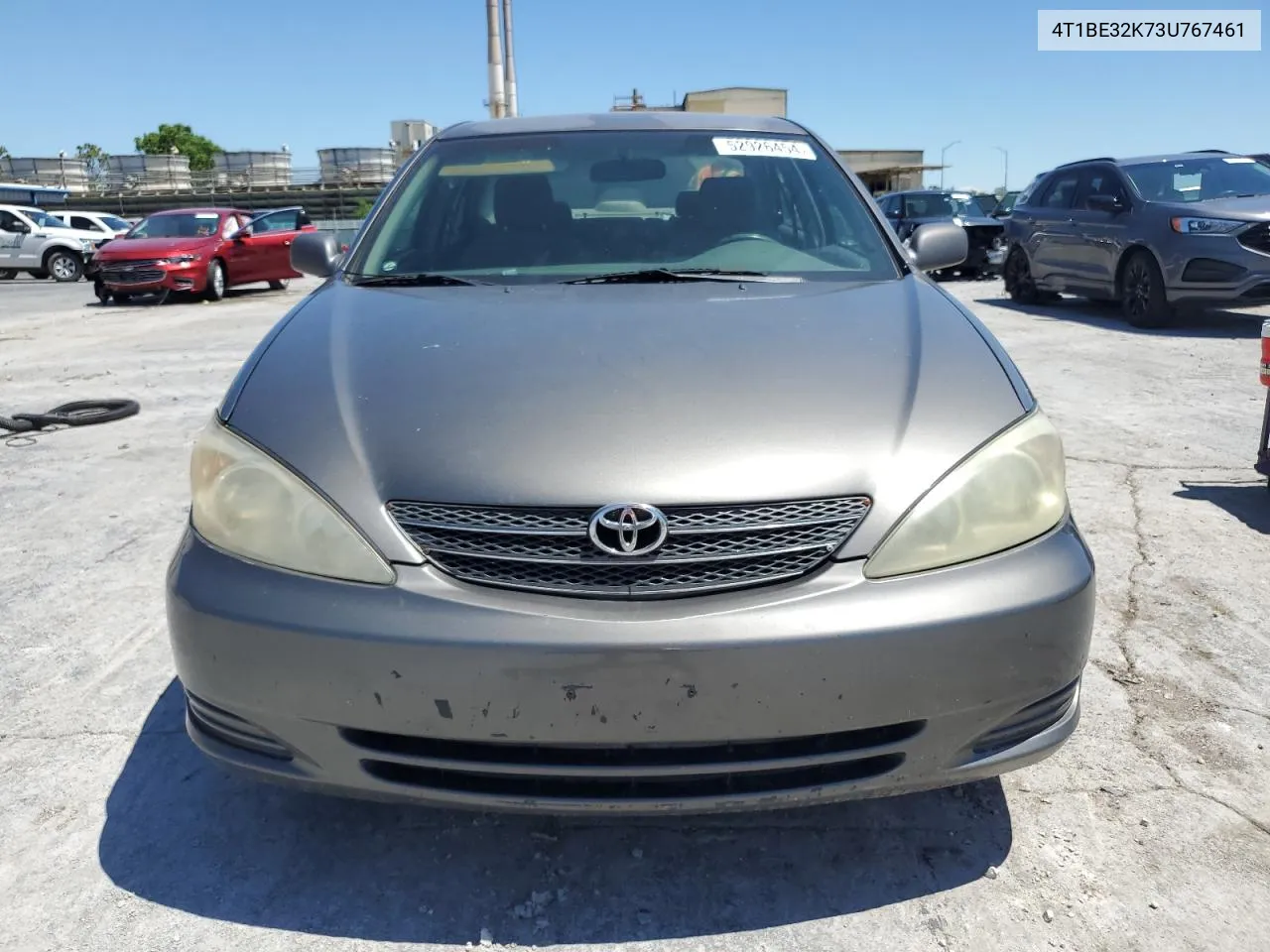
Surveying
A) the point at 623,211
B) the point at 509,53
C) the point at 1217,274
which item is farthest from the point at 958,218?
the point at 623,211

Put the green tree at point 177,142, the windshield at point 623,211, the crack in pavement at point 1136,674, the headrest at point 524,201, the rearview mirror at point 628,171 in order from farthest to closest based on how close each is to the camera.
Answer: the green tree at point 177,142 → the rearview mirror at point 628,171 → the headrest at point 524,201 → the windshield at point 623,211 → the crack in pavement at point 1136,674

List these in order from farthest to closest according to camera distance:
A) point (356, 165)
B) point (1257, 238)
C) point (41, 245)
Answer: point (356, 165), point (41, 245), point (1257, 238)

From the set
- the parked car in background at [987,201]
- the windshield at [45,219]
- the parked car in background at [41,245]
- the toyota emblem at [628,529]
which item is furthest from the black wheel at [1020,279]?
the windshield at [45,219]

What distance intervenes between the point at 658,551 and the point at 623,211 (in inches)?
62.9

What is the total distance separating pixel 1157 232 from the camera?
940 cm

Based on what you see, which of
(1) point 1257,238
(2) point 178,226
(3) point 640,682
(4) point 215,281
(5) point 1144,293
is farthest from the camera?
(2) point 178,226

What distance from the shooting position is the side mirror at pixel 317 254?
317 centimetres

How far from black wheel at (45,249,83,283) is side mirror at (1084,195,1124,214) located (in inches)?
865

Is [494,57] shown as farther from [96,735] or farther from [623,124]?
[96,735]

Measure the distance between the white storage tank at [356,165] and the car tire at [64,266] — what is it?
31.8 metres

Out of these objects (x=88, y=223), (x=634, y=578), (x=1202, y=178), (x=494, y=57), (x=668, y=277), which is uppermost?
(x=494, y=57)

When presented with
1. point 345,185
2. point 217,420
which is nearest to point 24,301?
point 217,420

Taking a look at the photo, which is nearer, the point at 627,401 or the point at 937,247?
the point at 627,401

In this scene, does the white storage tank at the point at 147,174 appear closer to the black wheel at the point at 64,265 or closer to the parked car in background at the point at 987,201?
the black wheel at the point at 64,265
